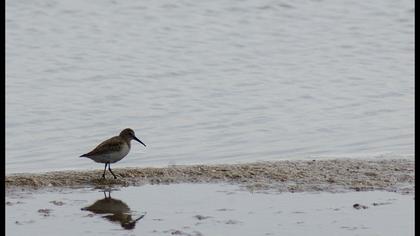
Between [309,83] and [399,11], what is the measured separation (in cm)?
797

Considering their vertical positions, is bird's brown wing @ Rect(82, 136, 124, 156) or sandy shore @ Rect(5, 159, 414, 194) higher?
bird's brown wing @ Rect(82, 136, 124, 156)

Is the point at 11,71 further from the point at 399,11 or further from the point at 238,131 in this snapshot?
the point at 399,11

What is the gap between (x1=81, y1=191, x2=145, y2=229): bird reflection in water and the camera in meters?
9.80

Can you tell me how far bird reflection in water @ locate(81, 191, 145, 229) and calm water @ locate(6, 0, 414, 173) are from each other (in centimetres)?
203

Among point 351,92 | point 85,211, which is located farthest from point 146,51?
point 85,211

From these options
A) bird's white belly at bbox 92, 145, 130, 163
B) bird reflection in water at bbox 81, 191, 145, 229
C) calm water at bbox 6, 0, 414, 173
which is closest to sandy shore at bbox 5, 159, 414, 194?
bird's white belly at bbox 92, 145, 130, 163

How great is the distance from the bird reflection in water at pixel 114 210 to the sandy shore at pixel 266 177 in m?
0.75

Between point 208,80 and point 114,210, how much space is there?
7.73 meters

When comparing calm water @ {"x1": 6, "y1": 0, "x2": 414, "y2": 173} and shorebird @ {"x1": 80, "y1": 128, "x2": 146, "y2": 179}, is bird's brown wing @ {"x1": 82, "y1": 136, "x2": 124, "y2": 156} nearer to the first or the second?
shorebird @ {"x1": 80, "y1": 128, "x2": 146, "y2": 179}

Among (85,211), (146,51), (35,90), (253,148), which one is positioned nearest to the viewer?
(85,211)

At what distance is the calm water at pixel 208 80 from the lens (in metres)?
13.8

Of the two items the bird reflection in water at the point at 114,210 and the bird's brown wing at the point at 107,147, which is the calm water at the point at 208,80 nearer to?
the bird's brown wing at the point at 107,147

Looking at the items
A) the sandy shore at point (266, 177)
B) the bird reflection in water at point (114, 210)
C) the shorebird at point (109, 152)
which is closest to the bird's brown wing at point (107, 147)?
the shorebird at point (109, 152)

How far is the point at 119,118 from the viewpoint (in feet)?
49.9
